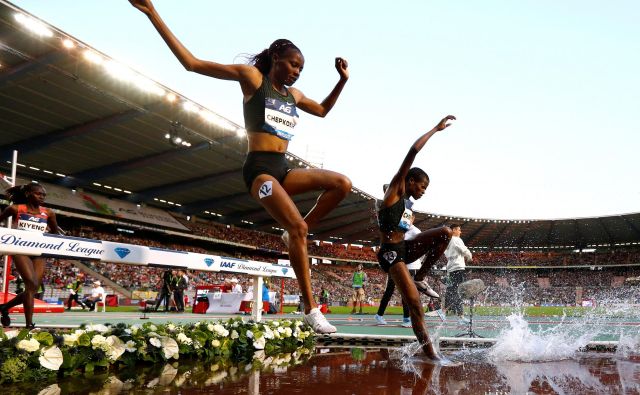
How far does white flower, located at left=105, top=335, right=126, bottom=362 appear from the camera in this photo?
12.4ft

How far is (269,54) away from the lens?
381 centimetres

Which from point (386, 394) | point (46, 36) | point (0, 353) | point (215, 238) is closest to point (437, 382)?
point (386, 394)

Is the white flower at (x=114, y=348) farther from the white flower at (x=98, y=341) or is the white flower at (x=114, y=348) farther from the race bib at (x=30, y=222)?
Answer: the race bib at (x=30, y=222)

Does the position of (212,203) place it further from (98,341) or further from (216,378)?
(216,378)

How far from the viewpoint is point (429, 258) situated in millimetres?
5719

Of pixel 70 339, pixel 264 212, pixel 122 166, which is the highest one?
pixel 122 166

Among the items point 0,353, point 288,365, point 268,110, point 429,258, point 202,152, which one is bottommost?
point 288,365

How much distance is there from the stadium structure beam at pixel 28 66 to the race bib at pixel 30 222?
1283cm

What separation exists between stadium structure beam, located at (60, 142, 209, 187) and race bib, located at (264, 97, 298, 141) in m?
24.3

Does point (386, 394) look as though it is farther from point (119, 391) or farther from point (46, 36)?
point (46, 36)

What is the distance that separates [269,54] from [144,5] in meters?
0.97

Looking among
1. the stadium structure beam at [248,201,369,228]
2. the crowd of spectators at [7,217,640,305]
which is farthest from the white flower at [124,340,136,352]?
the stadium structure beam at [248,201,369,228]

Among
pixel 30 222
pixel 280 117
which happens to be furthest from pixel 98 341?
pixel 30 222

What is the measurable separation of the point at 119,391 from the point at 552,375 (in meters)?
2.94
